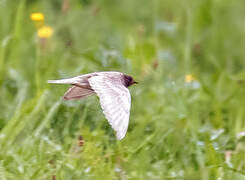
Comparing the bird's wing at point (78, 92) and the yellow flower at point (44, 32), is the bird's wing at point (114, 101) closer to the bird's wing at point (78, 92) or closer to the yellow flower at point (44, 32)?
the bird's wing at point (78, 92)

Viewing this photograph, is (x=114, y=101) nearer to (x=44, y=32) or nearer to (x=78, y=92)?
(x=78, y=92)

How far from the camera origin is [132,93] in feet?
13.5

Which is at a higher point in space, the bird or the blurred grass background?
the bird

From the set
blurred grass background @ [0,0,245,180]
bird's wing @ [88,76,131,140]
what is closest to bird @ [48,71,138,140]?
bird's wing @ [88,76,131,140]

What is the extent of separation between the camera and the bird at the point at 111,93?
99.8 inches

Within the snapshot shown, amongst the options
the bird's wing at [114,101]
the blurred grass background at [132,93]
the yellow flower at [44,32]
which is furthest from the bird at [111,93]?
the yellow flower at [44,32]

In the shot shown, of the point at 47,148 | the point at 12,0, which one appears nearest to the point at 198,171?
the point at 47,148

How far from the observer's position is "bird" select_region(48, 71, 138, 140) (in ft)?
8.32

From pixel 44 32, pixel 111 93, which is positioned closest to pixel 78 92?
pixel 111 93

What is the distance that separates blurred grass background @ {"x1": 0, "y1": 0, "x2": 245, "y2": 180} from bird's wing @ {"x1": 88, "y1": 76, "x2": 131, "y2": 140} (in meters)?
0.30

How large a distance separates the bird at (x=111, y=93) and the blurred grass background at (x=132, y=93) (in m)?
0.25

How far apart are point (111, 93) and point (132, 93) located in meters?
1.34

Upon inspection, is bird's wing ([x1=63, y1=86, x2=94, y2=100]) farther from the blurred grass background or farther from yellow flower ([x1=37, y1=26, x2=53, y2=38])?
yellow flower ([x1=37, y1=26, x2=53, y2=38])

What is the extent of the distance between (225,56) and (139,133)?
2.38 m
